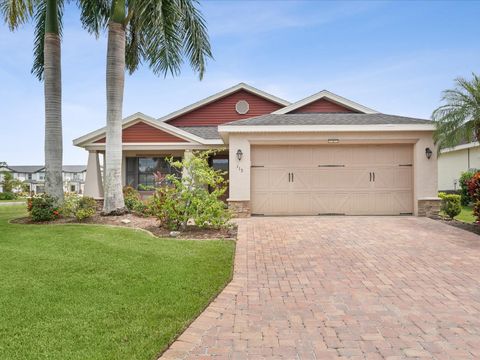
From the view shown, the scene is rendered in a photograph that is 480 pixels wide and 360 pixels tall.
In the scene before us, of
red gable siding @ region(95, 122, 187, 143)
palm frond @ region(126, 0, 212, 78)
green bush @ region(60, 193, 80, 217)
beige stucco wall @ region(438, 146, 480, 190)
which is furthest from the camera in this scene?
beige stucco wall @ region(438, 146, 480, 190)

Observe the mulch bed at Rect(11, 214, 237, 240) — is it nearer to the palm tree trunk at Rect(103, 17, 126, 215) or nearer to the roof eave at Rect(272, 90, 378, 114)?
the palm tree trunk at Rect(103, 17, 126, 215)

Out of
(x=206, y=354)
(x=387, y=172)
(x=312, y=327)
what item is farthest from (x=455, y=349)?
(x=387, y=172)

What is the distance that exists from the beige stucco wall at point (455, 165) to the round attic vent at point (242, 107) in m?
12.2

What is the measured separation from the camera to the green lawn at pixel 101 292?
3096mm

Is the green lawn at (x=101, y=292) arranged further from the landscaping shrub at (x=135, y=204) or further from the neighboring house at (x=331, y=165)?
the neighboring house at (x=331, y=165)

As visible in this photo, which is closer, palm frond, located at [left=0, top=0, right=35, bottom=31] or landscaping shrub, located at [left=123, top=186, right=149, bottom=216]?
landscaping shrub, located at [left=123, top=186, right=149, bottom=216]

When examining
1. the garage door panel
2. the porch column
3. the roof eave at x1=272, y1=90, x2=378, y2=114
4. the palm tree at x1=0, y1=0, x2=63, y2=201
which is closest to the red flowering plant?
the garage door panel

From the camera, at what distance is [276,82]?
18438mm

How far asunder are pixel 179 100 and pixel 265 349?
1678 cm

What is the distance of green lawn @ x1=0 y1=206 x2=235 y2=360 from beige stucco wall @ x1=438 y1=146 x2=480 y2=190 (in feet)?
58.9

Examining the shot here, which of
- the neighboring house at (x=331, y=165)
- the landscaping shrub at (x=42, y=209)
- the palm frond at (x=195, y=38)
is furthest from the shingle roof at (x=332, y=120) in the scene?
the landscaping shrub at (x=42, y=209)

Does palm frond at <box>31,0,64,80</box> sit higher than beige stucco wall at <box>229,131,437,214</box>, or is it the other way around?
palm frond at <box>31,0,64,80</box>

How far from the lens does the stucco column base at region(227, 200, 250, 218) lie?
1130 cm

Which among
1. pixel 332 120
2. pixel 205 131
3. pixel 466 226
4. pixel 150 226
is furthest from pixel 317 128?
pixel 205 131
